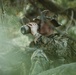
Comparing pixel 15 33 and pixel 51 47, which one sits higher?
pixel 15 33

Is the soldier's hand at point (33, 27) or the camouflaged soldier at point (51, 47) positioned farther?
the soldier's hand at point (33, 27)

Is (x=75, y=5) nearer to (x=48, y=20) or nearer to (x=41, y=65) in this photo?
(x=48, y=20)

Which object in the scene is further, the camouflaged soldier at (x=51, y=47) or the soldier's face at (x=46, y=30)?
the soldier's face at (x=46, y=30)

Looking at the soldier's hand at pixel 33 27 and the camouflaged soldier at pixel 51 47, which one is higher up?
the soldier's hand at pixel 33 27

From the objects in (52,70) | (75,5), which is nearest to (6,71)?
(52,70)

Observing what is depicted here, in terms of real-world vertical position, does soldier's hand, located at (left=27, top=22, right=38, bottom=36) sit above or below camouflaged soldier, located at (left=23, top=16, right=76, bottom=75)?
above

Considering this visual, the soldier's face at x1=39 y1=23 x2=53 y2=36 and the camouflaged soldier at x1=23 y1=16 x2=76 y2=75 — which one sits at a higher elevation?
the soldier's face at x1=39 y1=23 x2=53 y2=36

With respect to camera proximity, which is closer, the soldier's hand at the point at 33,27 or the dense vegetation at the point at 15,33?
the dense vegetation at the point at 15,33

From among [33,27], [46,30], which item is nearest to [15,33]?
[33,27]

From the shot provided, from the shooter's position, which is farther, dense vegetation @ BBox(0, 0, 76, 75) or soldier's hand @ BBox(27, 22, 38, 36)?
soldier's hand @ BBox(27, 22, 38, 36)

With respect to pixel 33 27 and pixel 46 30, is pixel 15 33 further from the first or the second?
pixel 46 30

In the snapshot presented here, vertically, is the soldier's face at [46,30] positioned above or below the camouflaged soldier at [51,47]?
above
